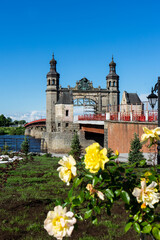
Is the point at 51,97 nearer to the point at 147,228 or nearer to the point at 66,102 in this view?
the point at 66,102

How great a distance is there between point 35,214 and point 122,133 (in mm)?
16650

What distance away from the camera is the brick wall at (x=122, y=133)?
2020 cm

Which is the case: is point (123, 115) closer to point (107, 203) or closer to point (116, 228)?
point (116, 228)

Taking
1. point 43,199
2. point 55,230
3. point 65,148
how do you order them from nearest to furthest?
point 55,230 → point 43,199 → point 65,148

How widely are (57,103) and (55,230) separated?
4554cm

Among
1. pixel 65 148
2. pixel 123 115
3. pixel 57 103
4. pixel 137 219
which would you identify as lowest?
pixel 65 148

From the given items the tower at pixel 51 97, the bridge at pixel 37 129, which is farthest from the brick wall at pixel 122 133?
the bridge at pixel 37 129

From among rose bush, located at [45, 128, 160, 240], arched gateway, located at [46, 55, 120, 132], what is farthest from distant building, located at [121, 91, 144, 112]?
rose bush, located at [45, 128, 160, 240]

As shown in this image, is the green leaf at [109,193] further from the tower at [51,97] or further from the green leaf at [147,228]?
the tower at [51,97]

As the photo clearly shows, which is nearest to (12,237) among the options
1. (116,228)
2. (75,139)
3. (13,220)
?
(13,220)

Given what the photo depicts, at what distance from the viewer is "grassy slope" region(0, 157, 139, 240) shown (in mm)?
5418

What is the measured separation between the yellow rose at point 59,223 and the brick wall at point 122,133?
1720cm

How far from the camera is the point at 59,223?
88.9 inches

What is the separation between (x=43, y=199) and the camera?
7.77 meters
